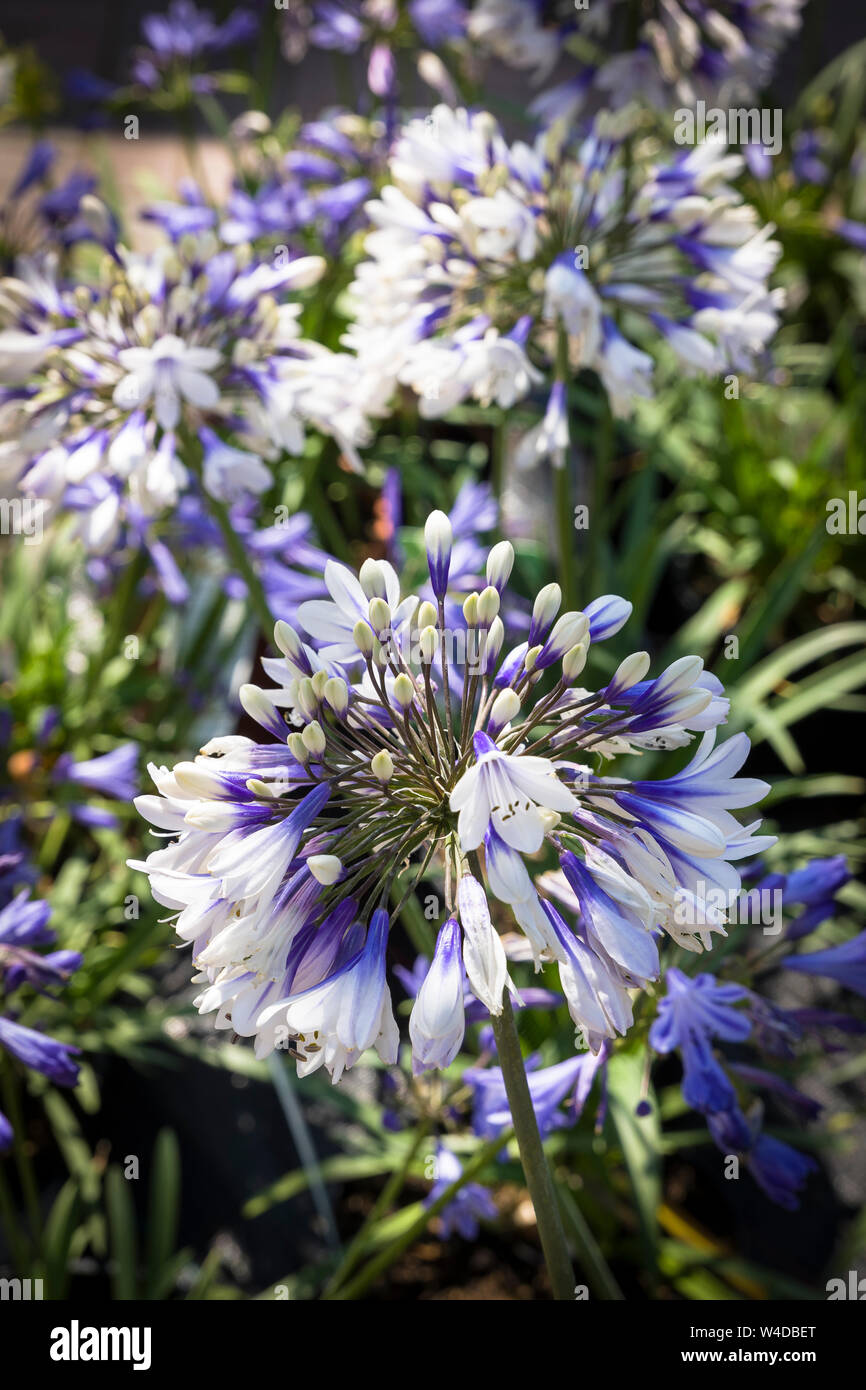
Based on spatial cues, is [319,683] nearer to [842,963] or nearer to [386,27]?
[842,963]

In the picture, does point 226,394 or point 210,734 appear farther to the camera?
point 210,734

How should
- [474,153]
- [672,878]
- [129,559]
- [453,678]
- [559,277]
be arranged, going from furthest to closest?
1. [129,559]
2. [474,153]
3. [559,277]
4. [453,678]
5. [672,878]

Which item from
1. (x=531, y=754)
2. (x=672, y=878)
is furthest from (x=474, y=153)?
(x=672, y=878)

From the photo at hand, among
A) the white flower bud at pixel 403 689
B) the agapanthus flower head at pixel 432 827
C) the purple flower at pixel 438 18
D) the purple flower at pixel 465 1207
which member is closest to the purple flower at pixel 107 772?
the purple flower at pixel 465 1207

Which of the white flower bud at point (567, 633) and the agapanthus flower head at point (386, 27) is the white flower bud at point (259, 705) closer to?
the white flower bud at point (567, 633)

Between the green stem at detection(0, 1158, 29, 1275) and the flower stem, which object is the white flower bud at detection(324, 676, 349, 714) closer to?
the flower stem

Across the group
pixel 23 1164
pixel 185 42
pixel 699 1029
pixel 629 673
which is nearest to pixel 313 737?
pixel 629 673

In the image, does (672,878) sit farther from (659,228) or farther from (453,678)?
(659,228)
